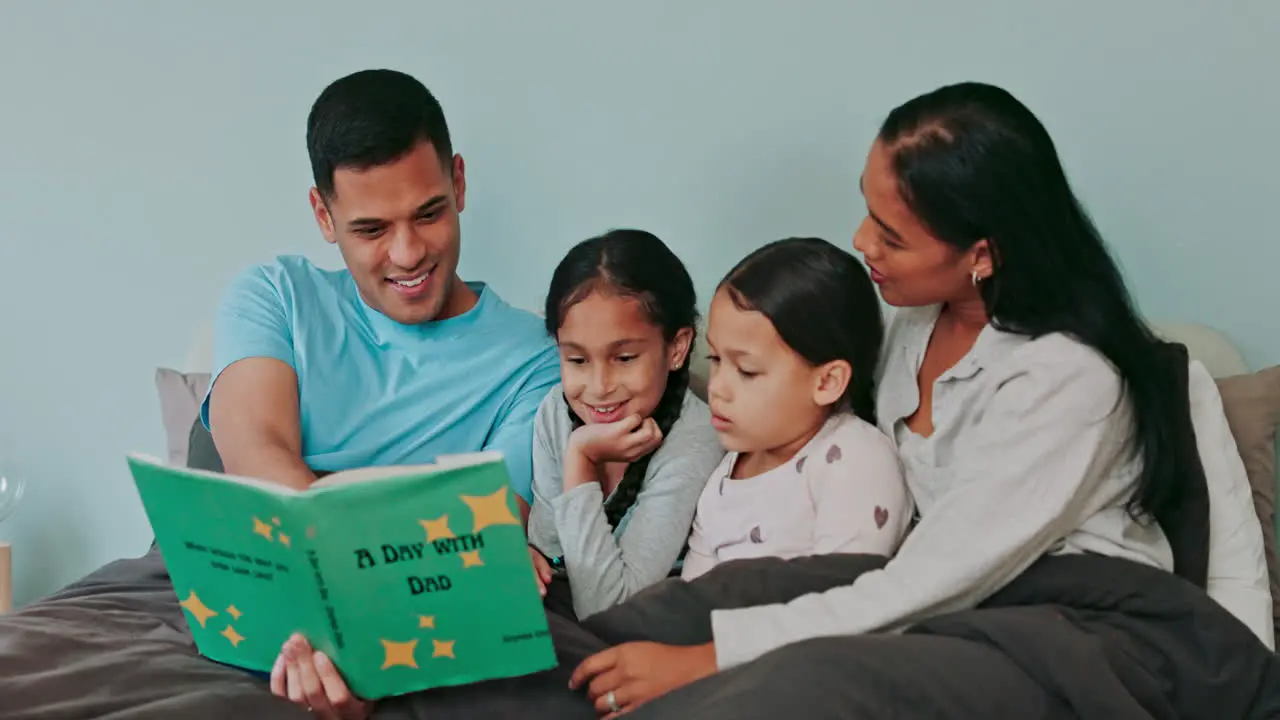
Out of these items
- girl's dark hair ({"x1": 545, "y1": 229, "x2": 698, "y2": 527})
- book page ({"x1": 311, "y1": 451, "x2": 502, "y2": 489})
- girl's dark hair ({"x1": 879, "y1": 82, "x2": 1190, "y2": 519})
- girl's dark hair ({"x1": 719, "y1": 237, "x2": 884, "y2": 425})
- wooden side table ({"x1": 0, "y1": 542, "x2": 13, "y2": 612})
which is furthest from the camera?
wooden side table ({"x1": 0, "y1": 542, "x2": 13, "y2": 612})

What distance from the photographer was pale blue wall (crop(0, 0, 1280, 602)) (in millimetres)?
1877

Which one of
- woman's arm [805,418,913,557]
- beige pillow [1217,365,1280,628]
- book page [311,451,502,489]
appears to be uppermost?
book page [311,451,502,489]

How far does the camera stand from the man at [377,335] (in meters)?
1.76

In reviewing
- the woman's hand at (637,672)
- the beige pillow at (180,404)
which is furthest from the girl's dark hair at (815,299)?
the beige pillow at (180,404)

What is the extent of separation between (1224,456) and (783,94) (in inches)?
34.4

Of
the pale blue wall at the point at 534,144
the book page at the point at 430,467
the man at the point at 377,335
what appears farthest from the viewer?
the pale blue wall at the point at 534,144

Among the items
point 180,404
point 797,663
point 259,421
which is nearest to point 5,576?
point 180,404

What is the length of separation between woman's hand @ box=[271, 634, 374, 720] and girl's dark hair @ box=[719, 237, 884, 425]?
634mm

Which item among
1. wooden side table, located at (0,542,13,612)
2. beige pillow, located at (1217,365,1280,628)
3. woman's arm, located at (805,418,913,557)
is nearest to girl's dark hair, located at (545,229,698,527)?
woman's arm, located at (805,418,913,557)

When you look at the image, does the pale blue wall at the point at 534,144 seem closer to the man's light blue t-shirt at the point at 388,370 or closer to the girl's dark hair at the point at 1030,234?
the man's light blue t-shirt at the point at 388,370

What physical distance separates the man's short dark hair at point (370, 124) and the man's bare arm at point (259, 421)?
0.27 m

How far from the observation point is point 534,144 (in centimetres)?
220

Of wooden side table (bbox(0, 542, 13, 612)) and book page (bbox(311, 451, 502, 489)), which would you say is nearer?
book page (bbox(311, 451, 502, 489))

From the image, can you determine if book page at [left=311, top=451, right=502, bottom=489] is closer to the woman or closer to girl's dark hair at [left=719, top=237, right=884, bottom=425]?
the woman
